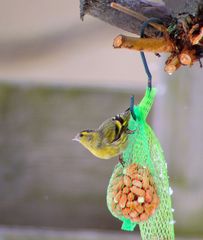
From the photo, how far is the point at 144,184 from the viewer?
62.6 inches

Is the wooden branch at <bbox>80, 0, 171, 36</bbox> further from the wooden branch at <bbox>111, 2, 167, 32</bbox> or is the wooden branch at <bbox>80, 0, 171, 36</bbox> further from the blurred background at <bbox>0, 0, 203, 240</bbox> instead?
the blurred background at <bbox>0, 0, 203, 240</bbox>

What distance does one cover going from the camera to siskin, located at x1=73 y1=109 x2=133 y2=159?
1.64 m

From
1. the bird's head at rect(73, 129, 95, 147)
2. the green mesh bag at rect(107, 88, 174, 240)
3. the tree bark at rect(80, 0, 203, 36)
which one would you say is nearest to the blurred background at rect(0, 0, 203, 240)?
the bird's head at rect(73, 129, 95, 147)

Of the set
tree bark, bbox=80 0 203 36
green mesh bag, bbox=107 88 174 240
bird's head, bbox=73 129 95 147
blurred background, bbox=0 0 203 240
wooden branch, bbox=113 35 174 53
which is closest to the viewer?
wooden branch, bbox=113 35 174 53

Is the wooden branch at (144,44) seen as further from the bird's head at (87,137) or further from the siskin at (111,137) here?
the bird's head at (87,137)

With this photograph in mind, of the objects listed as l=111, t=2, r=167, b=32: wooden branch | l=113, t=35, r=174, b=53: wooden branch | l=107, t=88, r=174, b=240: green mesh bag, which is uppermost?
l=111, t=2, r=167, b=32: wooden branch

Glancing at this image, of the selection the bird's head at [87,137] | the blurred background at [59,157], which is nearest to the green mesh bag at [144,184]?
the bird's head at [87,137]

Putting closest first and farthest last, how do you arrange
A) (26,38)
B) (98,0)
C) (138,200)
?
1. (98,0)
2. (138,200)
3. (26,38)

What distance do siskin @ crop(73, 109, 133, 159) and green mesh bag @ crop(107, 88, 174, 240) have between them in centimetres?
2

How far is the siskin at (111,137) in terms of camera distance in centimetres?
164

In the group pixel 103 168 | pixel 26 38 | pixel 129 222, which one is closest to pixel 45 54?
pixel 26 38

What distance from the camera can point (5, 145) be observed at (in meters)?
2.95

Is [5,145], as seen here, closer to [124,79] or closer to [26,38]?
[26,38]

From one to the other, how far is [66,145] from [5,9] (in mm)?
1363
